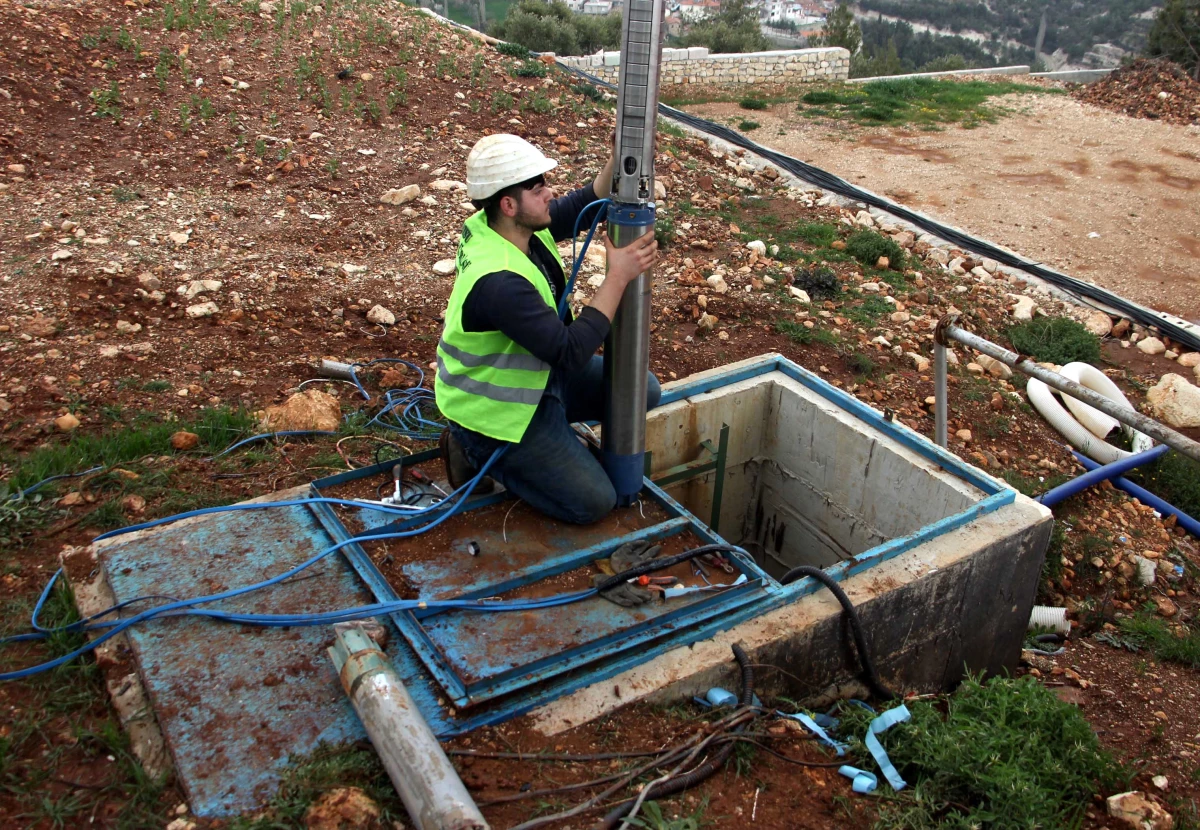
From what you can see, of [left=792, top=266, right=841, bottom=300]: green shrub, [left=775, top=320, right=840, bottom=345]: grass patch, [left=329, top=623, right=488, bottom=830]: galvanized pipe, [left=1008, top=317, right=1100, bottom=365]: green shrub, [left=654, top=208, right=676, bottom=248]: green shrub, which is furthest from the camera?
[left=654, top=208, right=676, bottom=248]: green shrub

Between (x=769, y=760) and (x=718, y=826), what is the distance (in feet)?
1.08

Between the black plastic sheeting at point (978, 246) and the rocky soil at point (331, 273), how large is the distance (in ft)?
0.71

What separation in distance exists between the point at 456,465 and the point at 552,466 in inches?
16.9

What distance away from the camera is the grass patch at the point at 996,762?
247cm

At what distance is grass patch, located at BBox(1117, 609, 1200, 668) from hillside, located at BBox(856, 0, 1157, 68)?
193 feet

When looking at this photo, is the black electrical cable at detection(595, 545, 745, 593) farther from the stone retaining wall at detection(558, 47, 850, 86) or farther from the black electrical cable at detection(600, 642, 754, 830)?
the stone retaining wall at detection(558, 47, 850, 86)

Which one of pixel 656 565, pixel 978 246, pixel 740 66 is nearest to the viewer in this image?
pixel 656 565

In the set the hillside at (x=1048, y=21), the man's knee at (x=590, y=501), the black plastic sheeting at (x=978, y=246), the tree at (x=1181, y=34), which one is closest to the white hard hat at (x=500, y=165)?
the man's knee at (x=590, y=501)

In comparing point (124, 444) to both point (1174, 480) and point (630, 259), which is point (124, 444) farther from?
point (1174, 480)

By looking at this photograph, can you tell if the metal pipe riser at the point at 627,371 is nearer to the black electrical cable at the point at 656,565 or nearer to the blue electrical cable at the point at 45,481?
the black electrical cable at the point at 656,565

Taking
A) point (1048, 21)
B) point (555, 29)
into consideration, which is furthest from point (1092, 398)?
point (1048, 21)

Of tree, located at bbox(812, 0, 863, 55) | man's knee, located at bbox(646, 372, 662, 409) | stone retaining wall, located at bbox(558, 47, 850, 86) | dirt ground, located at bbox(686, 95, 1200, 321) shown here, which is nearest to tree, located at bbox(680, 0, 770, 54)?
tree, located at bbox(812, 0, 863, 55)

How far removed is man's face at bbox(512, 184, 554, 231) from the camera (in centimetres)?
303

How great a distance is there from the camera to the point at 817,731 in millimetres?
2764
